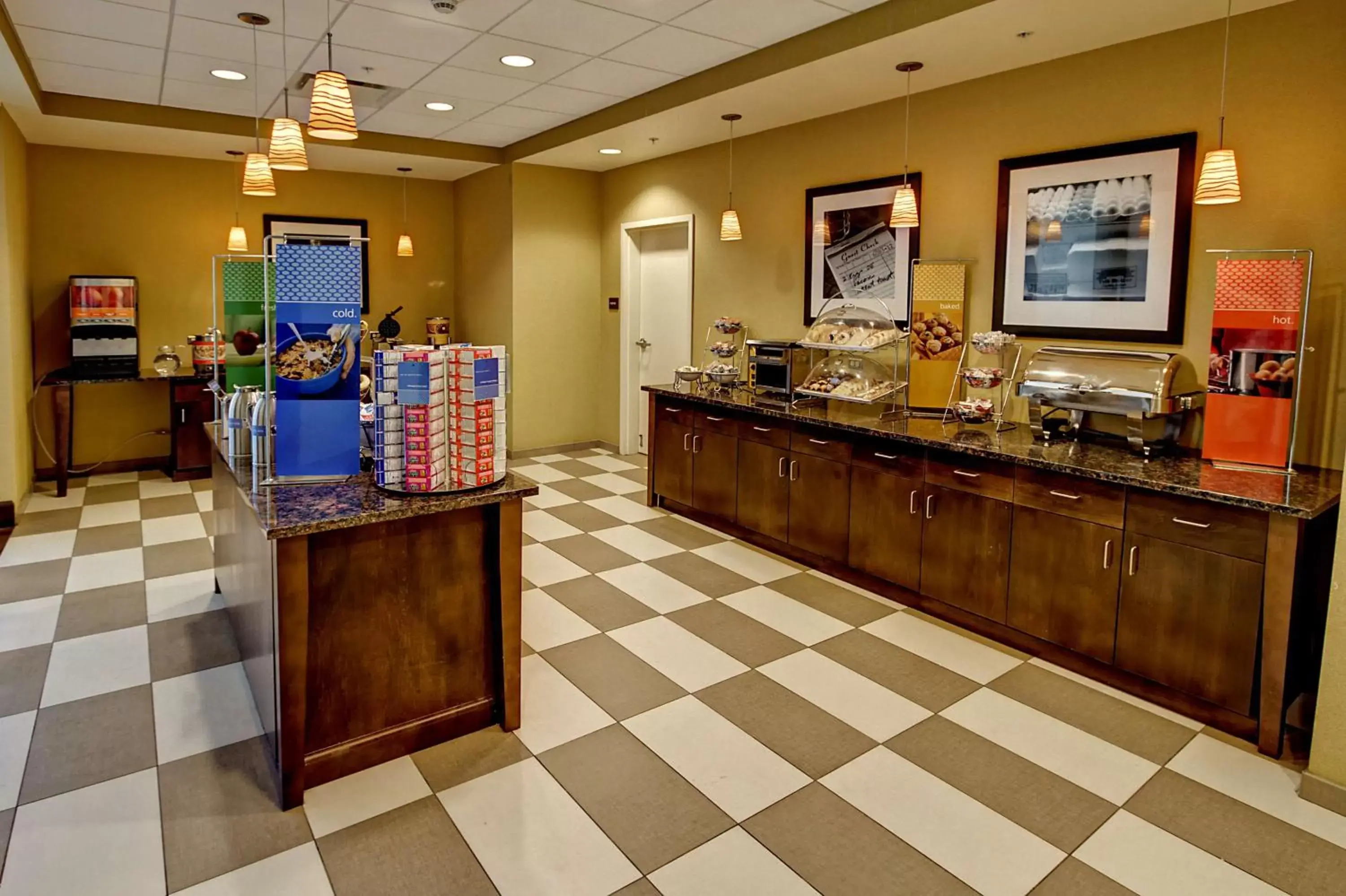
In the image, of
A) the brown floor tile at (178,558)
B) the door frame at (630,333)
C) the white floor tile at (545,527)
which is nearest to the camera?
the brown floor tile at (178,558)

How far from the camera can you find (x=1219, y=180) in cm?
313

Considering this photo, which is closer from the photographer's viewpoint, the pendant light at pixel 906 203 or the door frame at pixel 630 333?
the pendant light at pixel 906 203

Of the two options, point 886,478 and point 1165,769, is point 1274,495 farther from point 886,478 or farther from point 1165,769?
point 886,478

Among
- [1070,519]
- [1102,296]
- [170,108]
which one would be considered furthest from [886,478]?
[170,108]

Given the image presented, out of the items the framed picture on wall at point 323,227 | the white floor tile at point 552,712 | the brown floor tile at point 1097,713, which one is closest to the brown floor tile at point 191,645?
the white floor tile at point 552,712

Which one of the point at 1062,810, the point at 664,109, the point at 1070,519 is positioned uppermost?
the point at 664,109

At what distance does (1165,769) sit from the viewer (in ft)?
8.76

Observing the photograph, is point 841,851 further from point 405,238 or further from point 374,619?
point 405,238

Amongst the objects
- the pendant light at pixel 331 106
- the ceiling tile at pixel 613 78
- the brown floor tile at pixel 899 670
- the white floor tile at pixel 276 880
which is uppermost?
A: the ceiling tile at pixel 613 78

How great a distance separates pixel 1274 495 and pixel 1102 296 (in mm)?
1455

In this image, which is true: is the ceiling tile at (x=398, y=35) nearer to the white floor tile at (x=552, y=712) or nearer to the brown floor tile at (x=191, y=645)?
the brown floor tile at (x=191, y=645)

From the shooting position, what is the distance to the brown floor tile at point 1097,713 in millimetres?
2830

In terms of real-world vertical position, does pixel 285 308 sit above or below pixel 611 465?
above

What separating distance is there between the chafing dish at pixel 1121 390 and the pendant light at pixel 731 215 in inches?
95.2
